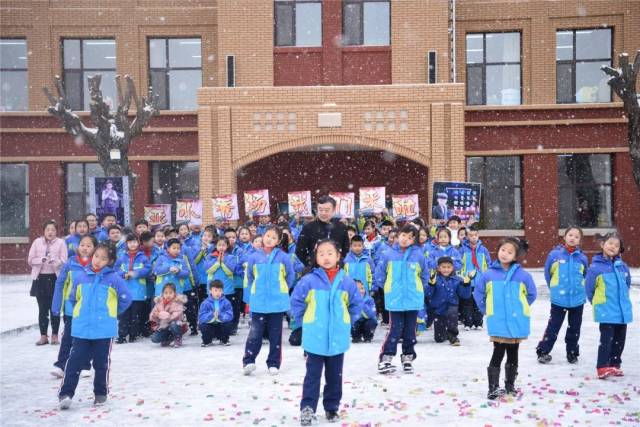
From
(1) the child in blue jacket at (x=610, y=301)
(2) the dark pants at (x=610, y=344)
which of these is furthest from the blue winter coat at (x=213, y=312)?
(2) the dark pants at (x=610, y=344)

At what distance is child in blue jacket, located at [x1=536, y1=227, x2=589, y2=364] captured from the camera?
8.91 meters

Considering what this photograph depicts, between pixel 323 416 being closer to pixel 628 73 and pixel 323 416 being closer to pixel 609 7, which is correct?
pixel 628 73

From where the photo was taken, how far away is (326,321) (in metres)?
6.50

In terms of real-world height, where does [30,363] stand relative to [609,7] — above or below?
below

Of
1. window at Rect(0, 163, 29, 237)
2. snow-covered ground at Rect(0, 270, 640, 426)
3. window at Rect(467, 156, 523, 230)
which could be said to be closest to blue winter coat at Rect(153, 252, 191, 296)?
snow-covered ground at Rect(0, 270, 640, 426)

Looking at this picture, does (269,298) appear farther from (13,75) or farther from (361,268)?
(13,75)

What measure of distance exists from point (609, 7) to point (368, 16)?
7391 millimetres

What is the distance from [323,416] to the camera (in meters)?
6.66

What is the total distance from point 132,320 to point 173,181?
1307cm

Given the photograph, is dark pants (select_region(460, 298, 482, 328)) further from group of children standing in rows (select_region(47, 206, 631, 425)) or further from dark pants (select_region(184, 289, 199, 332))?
dark pants (select_region(184, 289, 199, 332))

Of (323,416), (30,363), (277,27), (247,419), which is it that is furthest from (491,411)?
(277,27)

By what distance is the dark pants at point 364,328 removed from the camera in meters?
11.0

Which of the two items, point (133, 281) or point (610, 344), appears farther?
point (133, 281)

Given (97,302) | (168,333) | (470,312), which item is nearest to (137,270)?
(168,333)
